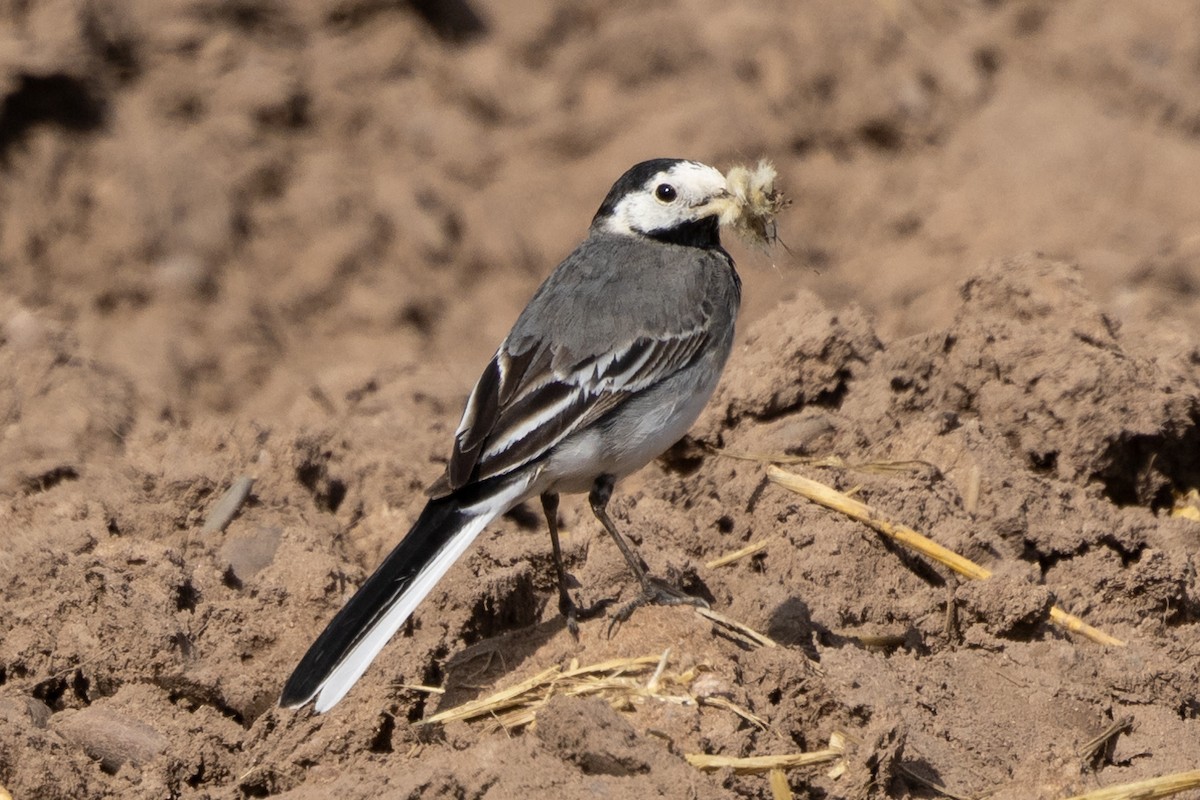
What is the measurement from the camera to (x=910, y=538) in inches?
247

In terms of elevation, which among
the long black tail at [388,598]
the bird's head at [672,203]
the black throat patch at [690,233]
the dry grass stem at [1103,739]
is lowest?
the dry grass stem at [1103,739]

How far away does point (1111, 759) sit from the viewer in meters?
5.41

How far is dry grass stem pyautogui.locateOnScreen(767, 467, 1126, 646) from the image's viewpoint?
6066 millimetres

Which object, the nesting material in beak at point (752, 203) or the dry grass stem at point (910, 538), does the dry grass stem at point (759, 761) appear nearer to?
the dry grass stem at point (910, 538)

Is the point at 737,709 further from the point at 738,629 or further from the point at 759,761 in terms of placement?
the point at 738,629

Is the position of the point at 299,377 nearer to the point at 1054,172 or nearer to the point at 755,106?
the point at 755,106

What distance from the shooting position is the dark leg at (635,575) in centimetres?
543

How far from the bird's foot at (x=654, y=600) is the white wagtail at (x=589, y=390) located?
1 centimetres

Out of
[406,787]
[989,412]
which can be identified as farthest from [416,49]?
[406,787]

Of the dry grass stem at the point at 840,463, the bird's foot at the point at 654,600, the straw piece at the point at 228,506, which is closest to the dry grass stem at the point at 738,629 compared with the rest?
the bird's foot at the point at 654,600

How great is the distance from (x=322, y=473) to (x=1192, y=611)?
3.76 meters

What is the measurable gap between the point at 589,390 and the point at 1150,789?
2.31m

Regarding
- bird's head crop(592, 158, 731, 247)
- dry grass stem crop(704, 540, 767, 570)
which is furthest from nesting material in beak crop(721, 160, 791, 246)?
dry grass stem crop(704, 540, 767, 570)

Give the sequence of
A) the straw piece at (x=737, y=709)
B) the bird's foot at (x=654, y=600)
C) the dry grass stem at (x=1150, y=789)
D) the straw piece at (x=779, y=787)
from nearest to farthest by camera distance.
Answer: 1. the straw piece at (x=779, y=787)
2. the dry grass stem at (x=1150, y=789)
3. the straw piece at (x=737, y=709)
4. the bird's foot at (x=654, y=600)
